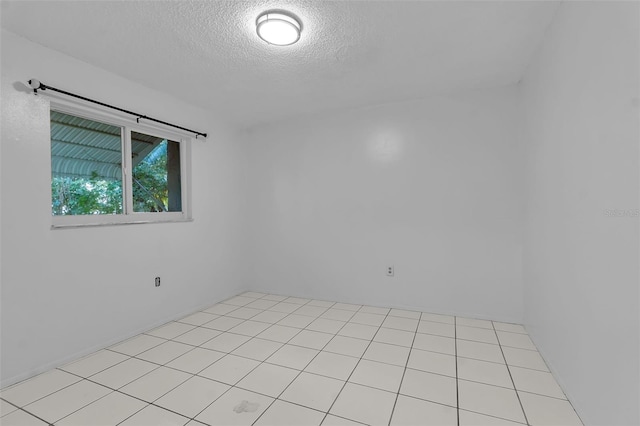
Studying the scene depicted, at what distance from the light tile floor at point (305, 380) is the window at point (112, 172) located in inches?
45.8

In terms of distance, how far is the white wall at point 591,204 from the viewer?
1.18 m

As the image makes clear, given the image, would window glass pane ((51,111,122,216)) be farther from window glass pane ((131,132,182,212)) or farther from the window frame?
window glass pane ((131,132,182,212))

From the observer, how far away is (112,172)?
2.74 m

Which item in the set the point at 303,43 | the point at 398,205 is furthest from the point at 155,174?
the point at 398,205

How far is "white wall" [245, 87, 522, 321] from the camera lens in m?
3.02

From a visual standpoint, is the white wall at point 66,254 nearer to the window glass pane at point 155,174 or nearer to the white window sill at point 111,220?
the white window sill at point 111,220

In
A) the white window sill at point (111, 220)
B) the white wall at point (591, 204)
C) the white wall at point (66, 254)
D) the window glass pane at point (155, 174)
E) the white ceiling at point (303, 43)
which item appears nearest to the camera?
the white wall at point (591, 204)

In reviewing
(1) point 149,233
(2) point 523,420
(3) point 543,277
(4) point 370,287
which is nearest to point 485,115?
(3) point 543,277

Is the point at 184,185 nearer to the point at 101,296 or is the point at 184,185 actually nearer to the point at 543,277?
the point at 101,296

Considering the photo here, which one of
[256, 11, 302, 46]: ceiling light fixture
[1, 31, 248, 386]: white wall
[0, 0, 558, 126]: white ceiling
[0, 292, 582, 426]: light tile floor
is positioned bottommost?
[0, 292, 582, 426]: light tile floor

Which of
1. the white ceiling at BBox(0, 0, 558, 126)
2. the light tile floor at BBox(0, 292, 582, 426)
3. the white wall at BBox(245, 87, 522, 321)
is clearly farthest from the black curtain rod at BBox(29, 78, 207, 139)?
the light tile floor at BBox(0, 292, 582, 426)

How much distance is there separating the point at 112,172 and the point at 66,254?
2.69ft

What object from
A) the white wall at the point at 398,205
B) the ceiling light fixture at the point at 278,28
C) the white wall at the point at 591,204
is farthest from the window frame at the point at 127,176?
the white wall at the point at 591,204

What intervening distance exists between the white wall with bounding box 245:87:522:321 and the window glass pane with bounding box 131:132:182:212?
1.10 meters
